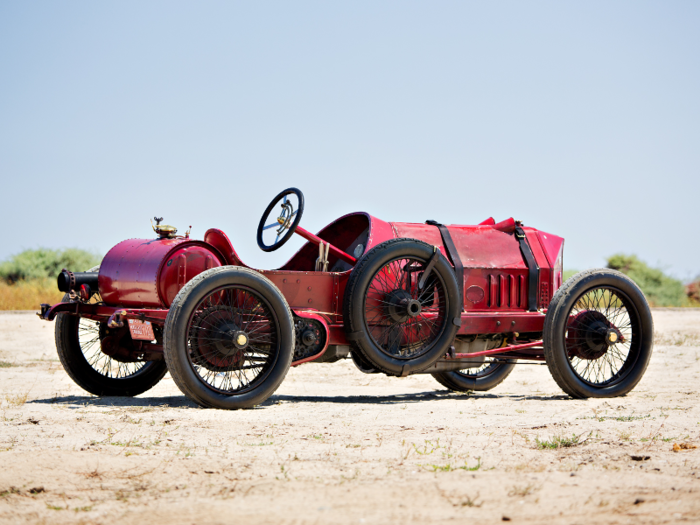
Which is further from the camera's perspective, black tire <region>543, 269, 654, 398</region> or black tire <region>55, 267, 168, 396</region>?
black tire <region>55, 267, 168, 396</region>

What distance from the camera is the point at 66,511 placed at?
3.68 meters

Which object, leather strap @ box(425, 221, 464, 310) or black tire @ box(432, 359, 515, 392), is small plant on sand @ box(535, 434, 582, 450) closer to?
leather strap @ box(425, 221, 464, 310)

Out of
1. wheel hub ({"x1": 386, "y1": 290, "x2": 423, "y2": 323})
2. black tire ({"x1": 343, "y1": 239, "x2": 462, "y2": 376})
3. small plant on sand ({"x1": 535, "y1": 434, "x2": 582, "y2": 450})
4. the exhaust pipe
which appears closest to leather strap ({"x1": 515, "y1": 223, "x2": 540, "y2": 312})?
black tire ({"x1": 343, "y1": 239, "x2": 462, "y2": 376})

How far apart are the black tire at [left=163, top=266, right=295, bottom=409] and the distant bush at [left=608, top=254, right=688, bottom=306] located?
24.8 m

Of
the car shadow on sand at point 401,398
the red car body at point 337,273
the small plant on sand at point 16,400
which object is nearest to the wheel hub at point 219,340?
the red car body at point 337,273

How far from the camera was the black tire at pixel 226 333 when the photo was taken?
641 cm

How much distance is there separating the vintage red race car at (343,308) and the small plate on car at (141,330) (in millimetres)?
11

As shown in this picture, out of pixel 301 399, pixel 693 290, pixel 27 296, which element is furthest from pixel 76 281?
pixel 693 290

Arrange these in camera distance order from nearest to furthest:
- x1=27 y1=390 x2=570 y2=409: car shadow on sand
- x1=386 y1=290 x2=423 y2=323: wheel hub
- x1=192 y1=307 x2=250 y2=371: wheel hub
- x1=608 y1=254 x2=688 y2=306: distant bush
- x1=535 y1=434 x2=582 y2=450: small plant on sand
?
x1=535 y1=434 x2=582 y2=450: small plant on sand
x1=192 y1=307 x2=250 y2=371: wheel hub
x1=27 y1=390 x2=570 y2=409: car shadow on sand
x1=386 y1=290 x2=423 y2=323: wheel hub
x1=608 y1=254 x2=688 y2=306: distant bush

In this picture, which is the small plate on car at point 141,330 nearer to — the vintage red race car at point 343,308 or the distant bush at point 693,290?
the vintage red race car at point 343,308

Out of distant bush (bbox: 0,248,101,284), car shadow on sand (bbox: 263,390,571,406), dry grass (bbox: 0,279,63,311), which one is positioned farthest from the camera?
distant bush (bbox: 0,248,101,284)

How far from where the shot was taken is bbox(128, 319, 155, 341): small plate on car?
22.6 feet

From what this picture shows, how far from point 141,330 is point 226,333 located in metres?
0.78

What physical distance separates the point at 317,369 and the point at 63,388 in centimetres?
402
